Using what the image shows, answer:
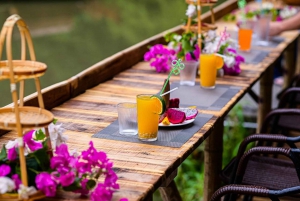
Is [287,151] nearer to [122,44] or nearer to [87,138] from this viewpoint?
[87,138]

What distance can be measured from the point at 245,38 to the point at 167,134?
1.70 meters

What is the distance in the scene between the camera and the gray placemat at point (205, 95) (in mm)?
2469

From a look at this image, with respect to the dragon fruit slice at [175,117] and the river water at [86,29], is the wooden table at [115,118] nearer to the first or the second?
the dragon fruit slice at [175,117]

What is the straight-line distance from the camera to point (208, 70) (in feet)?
8.84

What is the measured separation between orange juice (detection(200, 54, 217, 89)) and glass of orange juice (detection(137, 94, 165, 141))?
2.56 feet

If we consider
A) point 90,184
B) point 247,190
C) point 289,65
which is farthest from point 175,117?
point 289,65

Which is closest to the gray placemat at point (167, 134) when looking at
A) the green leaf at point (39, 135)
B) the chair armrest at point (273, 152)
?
the chair armrest at point (273, 152)

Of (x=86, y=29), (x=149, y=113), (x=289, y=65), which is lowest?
(x=86, y=29)

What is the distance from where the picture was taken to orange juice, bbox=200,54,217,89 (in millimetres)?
2699

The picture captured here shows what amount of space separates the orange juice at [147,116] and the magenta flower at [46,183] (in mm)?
561

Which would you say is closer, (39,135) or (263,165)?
(39,135)

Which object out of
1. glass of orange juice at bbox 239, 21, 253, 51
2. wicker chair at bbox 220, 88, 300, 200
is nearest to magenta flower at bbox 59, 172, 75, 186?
wicker chair at bbox 220, 88, 300, 200

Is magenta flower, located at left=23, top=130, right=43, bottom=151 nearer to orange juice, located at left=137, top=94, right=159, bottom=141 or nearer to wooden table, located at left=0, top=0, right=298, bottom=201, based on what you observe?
wooden table, located at left=0, top=0, right=298, bottom=201

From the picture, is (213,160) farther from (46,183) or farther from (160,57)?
(46,183)
